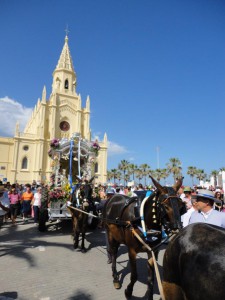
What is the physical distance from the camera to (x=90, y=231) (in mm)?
11297

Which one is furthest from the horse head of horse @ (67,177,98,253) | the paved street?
horse @ (67,177,98,253)

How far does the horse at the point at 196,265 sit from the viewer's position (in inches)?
68.5

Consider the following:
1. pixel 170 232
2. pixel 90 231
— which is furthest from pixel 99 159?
pixel 170 232

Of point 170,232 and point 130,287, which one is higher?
point 170,232

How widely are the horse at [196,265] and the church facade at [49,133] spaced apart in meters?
42.3

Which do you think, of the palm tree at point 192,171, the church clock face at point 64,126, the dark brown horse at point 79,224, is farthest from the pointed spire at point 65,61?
the dark brown horse at point 79,224

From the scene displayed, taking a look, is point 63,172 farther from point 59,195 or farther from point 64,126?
point 64,126

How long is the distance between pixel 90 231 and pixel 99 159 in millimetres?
39411

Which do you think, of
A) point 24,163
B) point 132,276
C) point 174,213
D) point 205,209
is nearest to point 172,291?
point 174,213

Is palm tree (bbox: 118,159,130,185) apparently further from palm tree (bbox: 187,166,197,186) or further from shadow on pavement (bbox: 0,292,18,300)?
shadow on pavement (bbox: 0,292,18,300)

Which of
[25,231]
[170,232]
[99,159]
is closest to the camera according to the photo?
[170,232]

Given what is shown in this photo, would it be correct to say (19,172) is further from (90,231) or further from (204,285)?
(204,285)

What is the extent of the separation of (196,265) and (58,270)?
4.98 metres

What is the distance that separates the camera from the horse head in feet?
11.8
